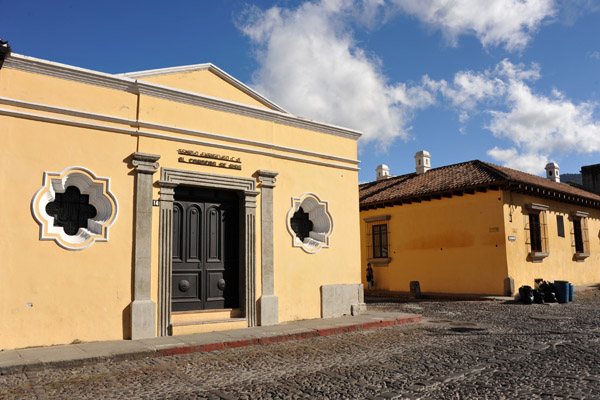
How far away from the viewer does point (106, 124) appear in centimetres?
786

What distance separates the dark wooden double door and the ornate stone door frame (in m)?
0.21

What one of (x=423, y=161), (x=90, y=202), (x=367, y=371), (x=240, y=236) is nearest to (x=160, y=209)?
(x=90, y=202)

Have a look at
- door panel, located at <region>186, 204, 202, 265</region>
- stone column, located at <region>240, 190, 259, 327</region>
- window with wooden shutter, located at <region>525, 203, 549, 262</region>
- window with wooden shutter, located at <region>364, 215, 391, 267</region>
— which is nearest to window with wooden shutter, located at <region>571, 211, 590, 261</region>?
window with wooden shutter, located at <region>525, 203, 549, 262</region>

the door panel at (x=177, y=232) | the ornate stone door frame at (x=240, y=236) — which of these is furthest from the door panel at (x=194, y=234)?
the ornate stone door frame at (x=240, y=236)

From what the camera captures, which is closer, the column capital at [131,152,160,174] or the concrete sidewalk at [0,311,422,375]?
the concrete sidewalk at [0,311,422,375]

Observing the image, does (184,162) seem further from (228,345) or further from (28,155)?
(228,345)

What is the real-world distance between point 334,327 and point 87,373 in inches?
175

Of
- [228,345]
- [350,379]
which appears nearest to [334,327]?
[228,345]

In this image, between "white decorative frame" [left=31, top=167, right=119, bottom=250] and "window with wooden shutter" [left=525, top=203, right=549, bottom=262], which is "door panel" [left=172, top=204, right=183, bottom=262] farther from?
"window with wooden shutter" [left=525, top=203, right=549, bottom=262]

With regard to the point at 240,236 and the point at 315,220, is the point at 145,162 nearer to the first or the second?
the point at 240,236

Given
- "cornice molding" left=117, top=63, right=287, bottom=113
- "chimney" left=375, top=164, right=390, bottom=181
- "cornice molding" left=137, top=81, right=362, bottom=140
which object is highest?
"chimney" left=375, top=164, right=390, bottom=181

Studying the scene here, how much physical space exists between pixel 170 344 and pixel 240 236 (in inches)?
111

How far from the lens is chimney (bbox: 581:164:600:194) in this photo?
82.0 ft

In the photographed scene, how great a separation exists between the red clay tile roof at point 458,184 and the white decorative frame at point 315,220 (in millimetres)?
6983
